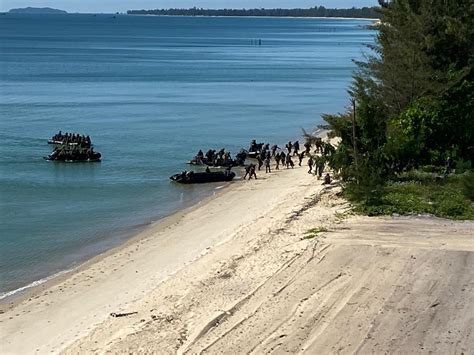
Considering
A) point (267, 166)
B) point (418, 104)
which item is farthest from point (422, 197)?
point (267, 166)

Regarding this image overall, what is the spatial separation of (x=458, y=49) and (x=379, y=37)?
219 inches

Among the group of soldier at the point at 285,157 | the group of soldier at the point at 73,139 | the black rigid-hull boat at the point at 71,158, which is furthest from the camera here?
the group of soldier at the point at 73,139

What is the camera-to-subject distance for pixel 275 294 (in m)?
18.1

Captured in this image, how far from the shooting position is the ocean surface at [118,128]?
28297 mm

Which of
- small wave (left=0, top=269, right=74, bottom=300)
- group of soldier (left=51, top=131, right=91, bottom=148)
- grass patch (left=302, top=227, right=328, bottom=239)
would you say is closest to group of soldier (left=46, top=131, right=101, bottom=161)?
group of soldier (left=51, top=131, right=91, bottom=148)

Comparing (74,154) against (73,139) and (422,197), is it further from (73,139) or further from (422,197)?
(422,197)

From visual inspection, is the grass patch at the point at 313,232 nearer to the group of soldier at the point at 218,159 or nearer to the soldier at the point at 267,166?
the soldier at the point at 267,166

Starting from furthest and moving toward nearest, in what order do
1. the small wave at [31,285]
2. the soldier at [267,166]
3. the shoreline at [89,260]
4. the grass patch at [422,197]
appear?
the soldier at [267,166]
the grass patch at [422,197]
the small wave at [31,285]
the shoreline at [89,260]

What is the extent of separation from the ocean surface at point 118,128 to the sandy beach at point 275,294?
3019mm

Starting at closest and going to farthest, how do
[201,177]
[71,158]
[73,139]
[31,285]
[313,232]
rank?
[31,285]
[313,232]
[201,177]
[71,158]
[73,139]

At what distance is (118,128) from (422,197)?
31733mm

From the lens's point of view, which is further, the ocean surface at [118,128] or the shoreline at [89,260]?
the ocean surface at [118,128]

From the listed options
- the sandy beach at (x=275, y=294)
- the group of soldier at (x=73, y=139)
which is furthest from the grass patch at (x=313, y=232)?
the group of soldier at (x=73, y=139)

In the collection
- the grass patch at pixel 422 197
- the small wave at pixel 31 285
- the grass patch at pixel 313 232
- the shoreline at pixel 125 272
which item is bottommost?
the small wave at pixel 31 285
